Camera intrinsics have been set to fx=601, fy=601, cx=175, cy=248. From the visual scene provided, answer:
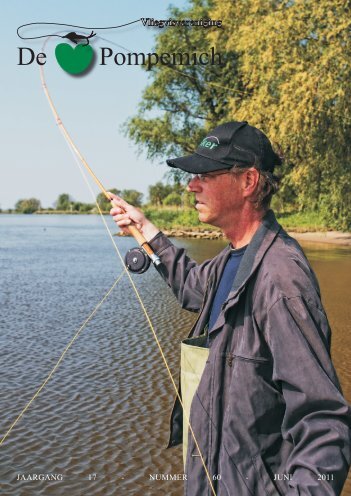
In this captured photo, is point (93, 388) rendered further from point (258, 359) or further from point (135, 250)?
point (258, 359)

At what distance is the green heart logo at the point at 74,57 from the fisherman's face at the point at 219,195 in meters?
1.95

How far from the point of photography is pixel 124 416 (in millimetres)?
7637

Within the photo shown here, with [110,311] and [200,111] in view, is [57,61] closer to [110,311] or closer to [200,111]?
[110,311]

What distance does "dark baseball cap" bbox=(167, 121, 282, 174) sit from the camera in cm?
246

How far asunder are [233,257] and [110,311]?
12.6 m

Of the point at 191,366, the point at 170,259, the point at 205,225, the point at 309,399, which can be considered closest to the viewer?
the point at 309,399

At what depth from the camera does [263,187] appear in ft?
8.35

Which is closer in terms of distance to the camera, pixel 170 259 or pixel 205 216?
pixel 205 216

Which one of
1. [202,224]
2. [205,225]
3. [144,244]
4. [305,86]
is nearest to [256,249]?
[144,244]

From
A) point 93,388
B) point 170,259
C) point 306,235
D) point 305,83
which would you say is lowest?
point 306,235

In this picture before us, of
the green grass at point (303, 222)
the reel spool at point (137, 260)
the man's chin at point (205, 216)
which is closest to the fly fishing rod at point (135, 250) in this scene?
the reel spool at point (137, 260)

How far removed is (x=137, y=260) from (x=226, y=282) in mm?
938

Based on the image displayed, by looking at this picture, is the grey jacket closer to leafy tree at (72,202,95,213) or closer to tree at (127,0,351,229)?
tree at (127,0,351,229)

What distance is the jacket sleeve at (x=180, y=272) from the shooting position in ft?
10.1
